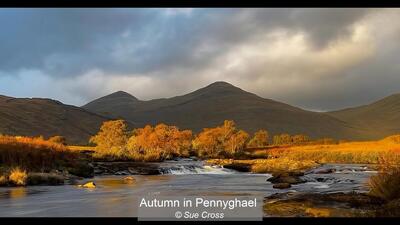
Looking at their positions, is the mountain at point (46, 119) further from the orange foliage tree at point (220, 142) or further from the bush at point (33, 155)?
the bush at point (33, 155)

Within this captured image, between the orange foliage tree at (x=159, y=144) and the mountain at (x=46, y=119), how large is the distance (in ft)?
193

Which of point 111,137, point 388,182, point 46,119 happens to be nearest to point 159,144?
point 111,137

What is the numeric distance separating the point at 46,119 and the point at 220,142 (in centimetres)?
8189

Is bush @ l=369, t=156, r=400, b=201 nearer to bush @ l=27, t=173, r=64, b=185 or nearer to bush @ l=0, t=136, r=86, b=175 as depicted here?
bush @ l=27, t=173, r=64, b=185

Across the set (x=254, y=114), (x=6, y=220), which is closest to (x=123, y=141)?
(x=6, y=220)

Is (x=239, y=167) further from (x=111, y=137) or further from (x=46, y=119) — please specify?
(x=46, y=119)

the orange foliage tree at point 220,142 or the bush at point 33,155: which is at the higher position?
the orange foliage tree at point 220,142

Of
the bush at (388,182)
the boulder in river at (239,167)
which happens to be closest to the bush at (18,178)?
the bush at (388,182)

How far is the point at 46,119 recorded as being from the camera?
14075 cm

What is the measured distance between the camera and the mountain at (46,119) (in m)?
123

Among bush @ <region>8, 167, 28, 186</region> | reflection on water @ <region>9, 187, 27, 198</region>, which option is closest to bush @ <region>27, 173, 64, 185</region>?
bush @ <region>8, 167, 28, 186</region>

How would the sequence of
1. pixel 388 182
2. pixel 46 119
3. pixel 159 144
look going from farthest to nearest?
pixel 46 119 → pixel 159 144 → pixel 388 182
